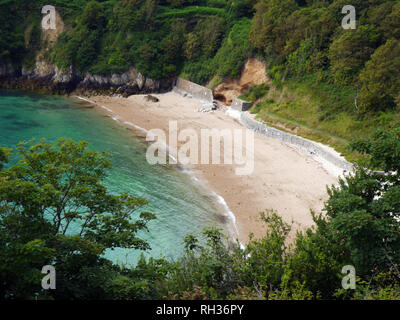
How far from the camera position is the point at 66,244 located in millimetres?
10484

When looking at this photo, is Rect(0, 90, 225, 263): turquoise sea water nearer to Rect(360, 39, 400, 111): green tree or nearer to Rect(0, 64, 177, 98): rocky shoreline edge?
Rect(0, 64, 177, 98): rocky shoreline edge

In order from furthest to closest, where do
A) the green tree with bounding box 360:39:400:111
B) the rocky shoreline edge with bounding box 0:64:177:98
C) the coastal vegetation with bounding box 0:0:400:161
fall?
1. the rocky shoreline edge with bounding box 0:64:177:98
2. the coastal vegetation with bounding box 0:0:400:161
3. the green tree with bounding box 360:39:400:111

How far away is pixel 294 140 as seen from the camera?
34312mm

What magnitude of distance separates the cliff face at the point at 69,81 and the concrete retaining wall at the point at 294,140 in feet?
74.2

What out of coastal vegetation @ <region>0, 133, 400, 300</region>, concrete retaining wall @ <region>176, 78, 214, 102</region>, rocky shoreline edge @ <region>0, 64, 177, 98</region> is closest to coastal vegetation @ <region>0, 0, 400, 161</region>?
rocky shoreline edge @ <region>0, 64, 177, 98</region>

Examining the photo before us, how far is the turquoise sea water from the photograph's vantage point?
21.7m

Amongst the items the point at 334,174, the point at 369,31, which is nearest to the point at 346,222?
the point at 334,174

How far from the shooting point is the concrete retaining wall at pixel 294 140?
28.4 metres

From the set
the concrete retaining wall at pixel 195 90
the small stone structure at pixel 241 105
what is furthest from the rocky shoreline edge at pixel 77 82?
the small stone structure at pixel 241 105

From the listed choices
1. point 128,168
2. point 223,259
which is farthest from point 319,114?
point 223,259

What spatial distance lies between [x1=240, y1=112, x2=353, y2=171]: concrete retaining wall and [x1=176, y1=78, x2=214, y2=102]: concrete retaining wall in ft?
28.2

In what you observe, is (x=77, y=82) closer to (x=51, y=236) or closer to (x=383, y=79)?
(x=383, y=79)

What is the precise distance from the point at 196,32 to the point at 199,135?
28.3m

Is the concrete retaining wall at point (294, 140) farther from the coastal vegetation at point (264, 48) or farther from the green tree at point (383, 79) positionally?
the green tree at point (383, 79)
